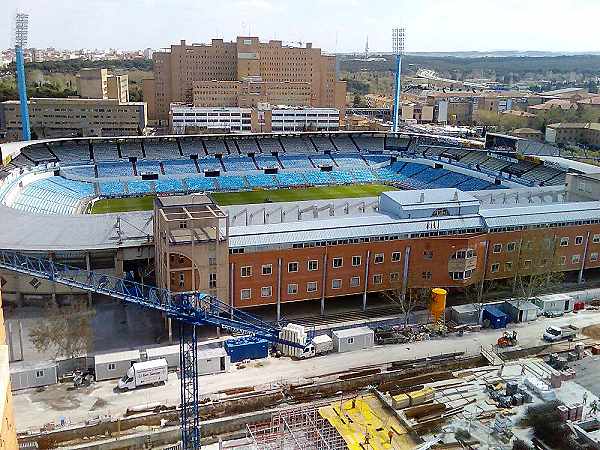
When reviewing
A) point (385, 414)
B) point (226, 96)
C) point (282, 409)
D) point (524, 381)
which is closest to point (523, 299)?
point (524, 381)

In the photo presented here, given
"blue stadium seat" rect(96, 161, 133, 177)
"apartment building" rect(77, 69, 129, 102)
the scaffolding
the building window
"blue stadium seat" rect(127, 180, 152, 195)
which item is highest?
"apartment building" rect(77, 69, 129, 102)

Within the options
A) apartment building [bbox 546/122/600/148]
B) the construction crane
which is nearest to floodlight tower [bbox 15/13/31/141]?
the construction crane

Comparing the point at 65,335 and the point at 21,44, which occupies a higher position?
the point at 21,44

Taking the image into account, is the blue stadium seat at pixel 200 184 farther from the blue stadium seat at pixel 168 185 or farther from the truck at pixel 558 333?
the truck at pixel 558 333

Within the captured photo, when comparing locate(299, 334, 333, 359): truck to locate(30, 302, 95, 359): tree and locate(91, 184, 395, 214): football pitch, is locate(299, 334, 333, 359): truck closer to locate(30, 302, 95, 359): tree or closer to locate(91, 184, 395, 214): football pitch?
locate(30, 302, 95, 359): tree

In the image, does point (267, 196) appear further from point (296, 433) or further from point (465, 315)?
point (296, 433)

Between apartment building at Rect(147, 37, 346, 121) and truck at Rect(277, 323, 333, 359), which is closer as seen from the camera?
truck at Rect(277, 323, 333, 359)

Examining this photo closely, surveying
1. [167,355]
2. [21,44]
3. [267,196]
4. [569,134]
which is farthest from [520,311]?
[569,134]
